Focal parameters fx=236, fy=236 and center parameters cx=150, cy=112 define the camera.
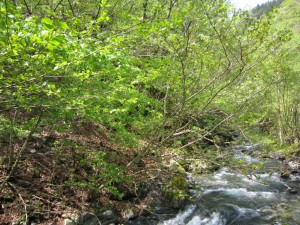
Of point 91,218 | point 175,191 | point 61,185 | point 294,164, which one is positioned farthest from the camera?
point 294,164

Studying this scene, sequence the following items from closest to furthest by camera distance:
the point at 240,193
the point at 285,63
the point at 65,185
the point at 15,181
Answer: the point at 15,181 < the point at 65,185 < the point at 240,193 < the point at 285,63

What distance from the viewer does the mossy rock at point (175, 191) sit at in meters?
8.39

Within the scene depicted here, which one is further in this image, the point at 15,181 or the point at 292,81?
the point at 292,81

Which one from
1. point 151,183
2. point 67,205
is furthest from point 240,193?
point 67,205

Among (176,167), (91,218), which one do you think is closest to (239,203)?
(176,167)

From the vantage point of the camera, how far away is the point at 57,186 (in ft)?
21.2

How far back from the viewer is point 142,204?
7.60 metres

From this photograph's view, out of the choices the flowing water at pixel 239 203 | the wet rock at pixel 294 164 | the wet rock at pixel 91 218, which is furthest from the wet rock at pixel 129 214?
the wet rock at pixel 294 164

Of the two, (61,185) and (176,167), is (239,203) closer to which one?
(176,167)

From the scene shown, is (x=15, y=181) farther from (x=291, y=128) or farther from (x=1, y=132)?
(x=291, y=128)

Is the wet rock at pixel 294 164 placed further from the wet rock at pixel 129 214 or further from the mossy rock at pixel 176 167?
the wet rock at pixel 129 214

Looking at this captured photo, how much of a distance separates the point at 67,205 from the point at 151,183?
340 centimetres

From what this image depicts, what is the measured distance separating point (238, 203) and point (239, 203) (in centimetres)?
4

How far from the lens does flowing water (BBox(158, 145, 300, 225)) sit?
802cm
